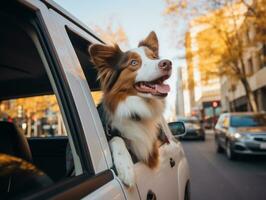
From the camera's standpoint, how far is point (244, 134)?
428 inches

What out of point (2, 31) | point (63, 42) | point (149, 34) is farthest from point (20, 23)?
point (149, 34)

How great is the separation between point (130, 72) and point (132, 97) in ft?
0.73

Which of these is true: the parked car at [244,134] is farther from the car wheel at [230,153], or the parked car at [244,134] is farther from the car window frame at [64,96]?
the car window frame at [64,96]

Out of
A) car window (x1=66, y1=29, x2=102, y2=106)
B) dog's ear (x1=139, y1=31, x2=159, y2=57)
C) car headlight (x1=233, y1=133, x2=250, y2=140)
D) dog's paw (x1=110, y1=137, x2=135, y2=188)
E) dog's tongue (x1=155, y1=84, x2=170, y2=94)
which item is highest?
dog's ear (x1=139, y1=31, x2=159, y2=57)

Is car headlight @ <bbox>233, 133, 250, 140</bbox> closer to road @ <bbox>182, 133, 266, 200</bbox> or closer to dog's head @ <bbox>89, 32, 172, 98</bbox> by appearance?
road @ <bbox>182, 133, 266, 200</bbox>

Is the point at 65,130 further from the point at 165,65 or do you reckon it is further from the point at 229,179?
the point at 229,179

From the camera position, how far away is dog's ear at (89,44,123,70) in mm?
2275

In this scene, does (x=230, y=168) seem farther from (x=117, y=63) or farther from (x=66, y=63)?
(x=66, y=63)

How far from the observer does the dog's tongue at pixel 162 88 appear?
2.35m

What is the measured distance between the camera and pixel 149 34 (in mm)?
2775

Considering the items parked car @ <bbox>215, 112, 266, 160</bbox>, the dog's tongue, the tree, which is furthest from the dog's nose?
the tree

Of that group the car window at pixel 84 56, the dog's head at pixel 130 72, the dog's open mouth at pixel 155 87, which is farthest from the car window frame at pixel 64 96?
the dog's open mouth at pixel 155 87

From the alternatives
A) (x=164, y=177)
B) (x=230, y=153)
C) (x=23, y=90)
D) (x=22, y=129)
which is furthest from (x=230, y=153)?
(x=22, y=129)

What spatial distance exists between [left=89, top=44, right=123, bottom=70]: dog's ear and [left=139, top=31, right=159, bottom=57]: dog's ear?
0.36m
